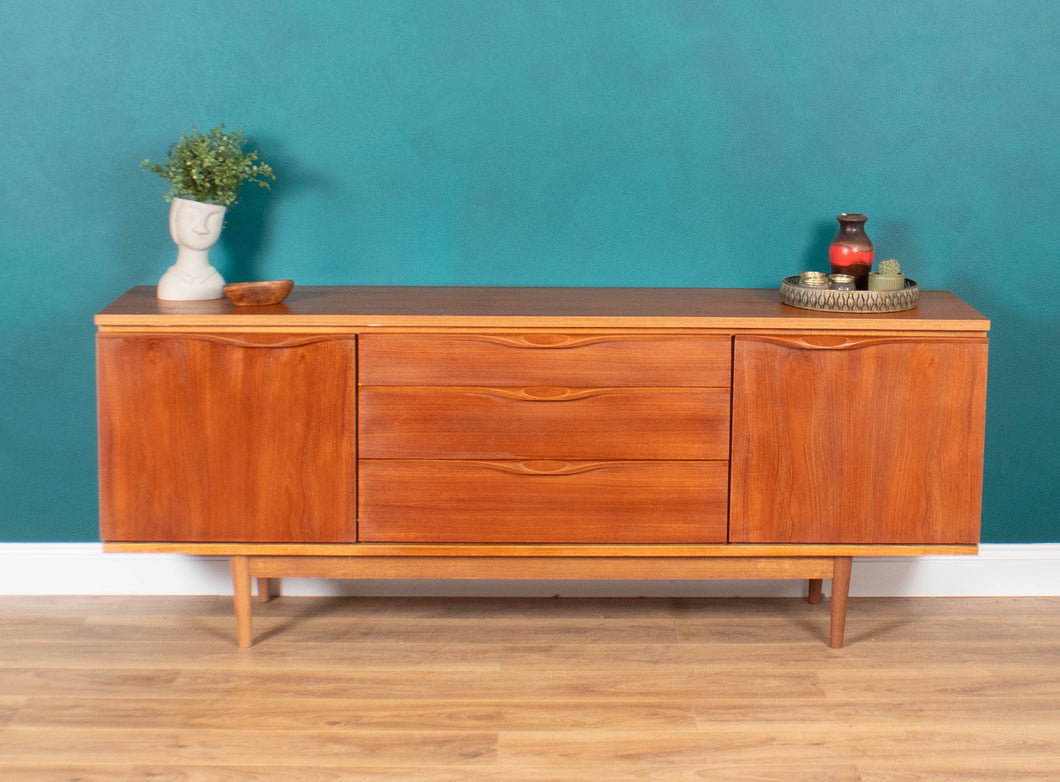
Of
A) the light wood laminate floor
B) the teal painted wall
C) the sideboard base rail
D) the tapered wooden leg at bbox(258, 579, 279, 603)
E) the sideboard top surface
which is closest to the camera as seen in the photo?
the light wood laminate floor

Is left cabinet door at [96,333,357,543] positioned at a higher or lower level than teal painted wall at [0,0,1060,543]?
lower

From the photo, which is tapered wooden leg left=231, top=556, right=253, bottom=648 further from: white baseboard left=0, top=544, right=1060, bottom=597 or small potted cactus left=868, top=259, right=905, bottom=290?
small potted cactus left=868, top=259, right=905, bottom=290

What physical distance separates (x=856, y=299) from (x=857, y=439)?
32cm

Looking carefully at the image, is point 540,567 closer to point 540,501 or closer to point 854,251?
point 540,501

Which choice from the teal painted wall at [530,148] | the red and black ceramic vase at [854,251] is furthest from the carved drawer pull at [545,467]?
the red and black ceramic vase at [854,251]

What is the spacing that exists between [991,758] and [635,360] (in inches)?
42.3

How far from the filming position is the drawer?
2.59 meters

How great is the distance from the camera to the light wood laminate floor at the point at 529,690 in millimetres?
2273

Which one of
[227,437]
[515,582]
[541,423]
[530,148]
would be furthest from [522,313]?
[515,582]

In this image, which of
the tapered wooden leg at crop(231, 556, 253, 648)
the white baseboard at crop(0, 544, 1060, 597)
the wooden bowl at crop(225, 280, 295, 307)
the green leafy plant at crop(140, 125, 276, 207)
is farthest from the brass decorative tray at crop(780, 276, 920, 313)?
the tapered wooden leg at crop(231, 556, 253, 648)

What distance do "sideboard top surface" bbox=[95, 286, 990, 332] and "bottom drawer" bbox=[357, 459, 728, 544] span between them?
1.06 ft

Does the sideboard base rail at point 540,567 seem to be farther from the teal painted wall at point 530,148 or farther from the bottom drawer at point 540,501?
the teal painted wall at point 530,148

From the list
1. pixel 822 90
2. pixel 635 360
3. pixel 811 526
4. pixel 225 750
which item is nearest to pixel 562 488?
pixel 635 360

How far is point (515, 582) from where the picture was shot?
10.00 ft
